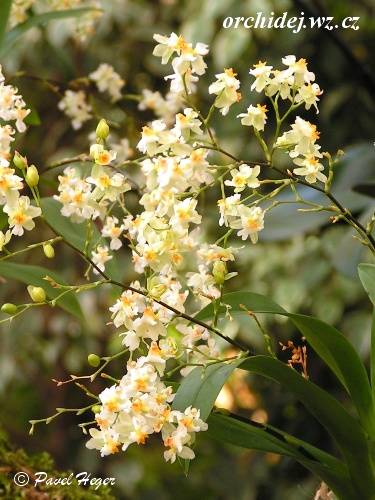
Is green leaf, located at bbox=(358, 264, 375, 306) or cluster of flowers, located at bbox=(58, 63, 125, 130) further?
cluster of flowers, located at bbox=(58, 63, 125, 130)

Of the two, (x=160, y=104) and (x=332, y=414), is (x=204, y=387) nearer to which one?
(x=332, y=414)

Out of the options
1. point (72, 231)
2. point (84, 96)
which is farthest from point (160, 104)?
point (72, 231)

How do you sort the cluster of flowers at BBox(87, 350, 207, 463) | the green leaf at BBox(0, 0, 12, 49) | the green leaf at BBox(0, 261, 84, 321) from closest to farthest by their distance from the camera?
the cluster of flowers at BBox(87, 350, 207, 463)
the green leaf at BBox(0, 261, 84, 321)
the green leaf at BBox(0, 0, 12, 49)

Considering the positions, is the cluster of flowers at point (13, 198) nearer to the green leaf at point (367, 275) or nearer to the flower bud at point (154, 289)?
the flower bud at point (154, 289)

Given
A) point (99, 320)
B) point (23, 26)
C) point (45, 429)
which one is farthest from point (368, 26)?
point (45, 429)

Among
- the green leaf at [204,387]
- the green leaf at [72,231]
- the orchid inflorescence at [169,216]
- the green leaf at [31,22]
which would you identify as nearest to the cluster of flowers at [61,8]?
the green leaf at [31,22]

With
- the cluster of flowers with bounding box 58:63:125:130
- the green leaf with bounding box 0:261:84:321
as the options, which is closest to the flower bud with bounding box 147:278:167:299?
the green leaf with bounding box 0:261:84:321

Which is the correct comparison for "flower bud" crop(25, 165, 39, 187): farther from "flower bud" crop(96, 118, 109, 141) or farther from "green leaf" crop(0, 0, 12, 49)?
"green leaf" crop(0, 0, 12, 49)

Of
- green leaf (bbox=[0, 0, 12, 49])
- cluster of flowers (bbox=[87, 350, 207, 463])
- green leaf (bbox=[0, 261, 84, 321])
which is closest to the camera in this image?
cluster of flowers (bbox=[87, 350, 207, 463])
